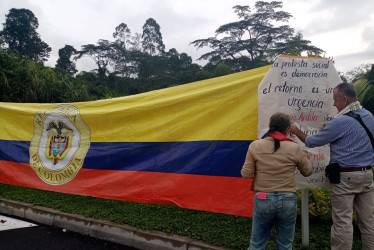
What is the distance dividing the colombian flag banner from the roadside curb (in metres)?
0.38

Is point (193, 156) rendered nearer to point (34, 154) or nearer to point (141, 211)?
point (141, 211)

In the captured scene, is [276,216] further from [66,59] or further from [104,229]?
[66,59]

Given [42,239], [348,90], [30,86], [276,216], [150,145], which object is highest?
[30,86]

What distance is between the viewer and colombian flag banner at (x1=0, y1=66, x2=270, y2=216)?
139 inches

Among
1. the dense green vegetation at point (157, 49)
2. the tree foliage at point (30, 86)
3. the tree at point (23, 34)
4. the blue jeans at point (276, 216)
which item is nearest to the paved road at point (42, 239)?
the blue jeans at point (276, 216)

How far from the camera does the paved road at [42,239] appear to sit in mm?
3914

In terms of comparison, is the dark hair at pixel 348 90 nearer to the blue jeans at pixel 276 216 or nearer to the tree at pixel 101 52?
the blue jeans at pixel 276 216

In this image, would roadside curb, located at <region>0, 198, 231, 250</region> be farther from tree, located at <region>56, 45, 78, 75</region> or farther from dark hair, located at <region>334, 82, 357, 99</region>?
tree, located at <region>56, 45, 78, 75</region>

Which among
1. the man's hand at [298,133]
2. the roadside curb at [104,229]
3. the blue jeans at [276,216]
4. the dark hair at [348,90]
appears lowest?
the roadside curb at [104,229]

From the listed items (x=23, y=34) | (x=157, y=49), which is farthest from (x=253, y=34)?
(x=23, y=34)

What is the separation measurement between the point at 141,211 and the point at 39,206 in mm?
1829

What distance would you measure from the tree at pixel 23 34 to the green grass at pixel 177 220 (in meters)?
66.2

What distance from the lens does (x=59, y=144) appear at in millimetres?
5004

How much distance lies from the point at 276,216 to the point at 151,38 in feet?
237
